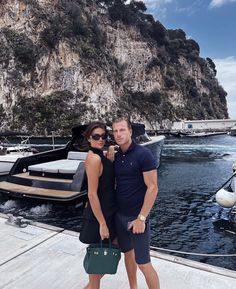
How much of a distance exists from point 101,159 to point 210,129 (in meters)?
90.0

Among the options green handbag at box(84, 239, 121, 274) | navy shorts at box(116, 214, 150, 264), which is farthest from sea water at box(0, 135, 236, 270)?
green handbag at box(84, 239, 121, 274)

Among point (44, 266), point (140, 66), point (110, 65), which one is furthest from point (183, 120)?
point (44, 266)

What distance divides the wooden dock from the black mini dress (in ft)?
2.98

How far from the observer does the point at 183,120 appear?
301 feet

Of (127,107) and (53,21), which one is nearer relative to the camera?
(53,21)

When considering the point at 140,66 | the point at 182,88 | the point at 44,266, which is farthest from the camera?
the point at 182,88

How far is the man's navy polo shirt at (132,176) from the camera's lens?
118 inches

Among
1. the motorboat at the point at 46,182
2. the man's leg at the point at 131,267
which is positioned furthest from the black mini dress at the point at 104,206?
the motorboat at the point at 46,182

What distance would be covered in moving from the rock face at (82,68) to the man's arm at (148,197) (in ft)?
203

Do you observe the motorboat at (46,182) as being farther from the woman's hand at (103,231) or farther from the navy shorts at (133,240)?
the woman's hand at (103,231)

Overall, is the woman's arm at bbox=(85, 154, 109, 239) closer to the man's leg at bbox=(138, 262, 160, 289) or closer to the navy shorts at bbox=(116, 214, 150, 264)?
the navy shorts at bbox=(116, 214, 150, 264)

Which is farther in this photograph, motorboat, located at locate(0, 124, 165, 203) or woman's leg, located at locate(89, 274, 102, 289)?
motorboat, located at locate(0, 124, 165, 203)

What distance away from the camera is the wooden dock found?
3.74 metres

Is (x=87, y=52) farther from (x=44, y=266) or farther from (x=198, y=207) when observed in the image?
(x=44, y=266)
